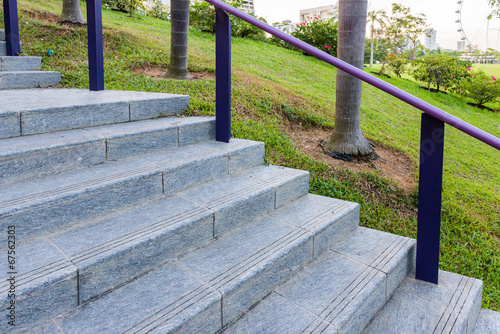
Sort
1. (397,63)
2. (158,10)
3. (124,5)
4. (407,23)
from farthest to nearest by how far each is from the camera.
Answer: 1. (407,23)
2. (158,10)
3. (397,63)
4. (124,5)

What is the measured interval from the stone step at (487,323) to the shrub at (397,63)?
14114 mm

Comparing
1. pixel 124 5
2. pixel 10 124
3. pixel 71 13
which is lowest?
pixel 10 124

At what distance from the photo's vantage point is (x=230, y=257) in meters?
1.95

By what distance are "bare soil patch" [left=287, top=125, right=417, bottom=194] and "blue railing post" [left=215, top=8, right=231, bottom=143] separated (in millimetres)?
1572

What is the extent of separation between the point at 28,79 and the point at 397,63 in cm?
1454

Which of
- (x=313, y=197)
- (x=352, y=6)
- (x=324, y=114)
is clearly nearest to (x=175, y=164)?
(x=313, y=197)

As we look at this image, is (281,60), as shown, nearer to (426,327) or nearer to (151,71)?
(151,71)

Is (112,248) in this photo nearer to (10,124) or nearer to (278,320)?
(278,320)

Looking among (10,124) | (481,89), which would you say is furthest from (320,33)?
(10,124)

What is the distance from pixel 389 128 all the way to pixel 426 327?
4.99 meters

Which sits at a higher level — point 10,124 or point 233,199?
point 10,124

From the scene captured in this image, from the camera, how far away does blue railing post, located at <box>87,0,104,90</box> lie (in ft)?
11.0

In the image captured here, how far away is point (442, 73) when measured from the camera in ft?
43.4

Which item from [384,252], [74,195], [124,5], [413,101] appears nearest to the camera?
[74,195]
